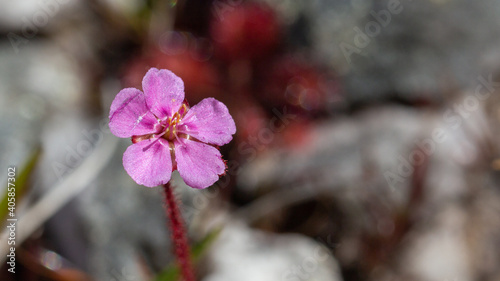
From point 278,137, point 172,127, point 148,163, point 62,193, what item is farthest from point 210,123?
point 278,137

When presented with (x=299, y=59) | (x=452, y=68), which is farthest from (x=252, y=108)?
(x=452, y=68)

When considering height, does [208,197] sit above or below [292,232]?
above

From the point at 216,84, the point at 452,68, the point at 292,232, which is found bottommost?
the point at 292,232

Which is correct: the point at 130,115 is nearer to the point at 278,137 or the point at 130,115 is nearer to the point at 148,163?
the point at 148,163

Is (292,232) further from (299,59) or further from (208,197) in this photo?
(299,59)

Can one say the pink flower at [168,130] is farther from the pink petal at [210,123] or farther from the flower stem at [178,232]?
the flower stem at [178,232]

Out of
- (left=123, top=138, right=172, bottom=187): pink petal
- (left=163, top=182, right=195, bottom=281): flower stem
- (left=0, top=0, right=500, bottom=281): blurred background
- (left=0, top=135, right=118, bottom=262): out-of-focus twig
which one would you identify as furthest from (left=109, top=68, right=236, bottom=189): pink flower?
(left=0, top=135, right=118, bottom=262): out-of-focus twig

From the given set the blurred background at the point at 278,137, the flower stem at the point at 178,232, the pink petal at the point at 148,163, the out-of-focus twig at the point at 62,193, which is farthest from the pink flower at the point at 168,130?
the out-of-focus twig at the point at 62,193
